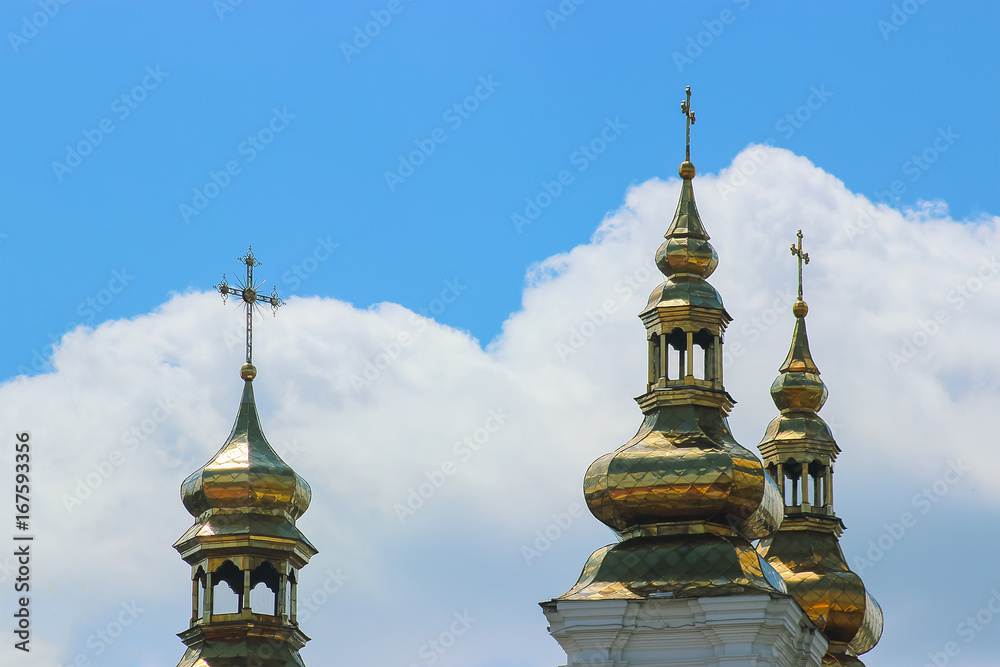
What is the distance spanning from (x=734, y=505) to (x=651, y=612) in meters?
2.27

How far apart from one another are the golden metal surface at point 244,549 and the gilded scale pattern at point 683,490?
6.89 meters

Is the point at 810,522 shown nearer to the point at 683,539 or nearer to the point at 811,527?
the point at 811,527

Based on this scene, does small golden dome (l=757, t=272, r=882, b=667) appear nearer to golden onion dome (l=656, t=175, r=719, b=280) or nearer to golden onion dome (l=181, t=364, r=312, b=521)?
golden onion dome (l=656, t=175, r=719, b=280)

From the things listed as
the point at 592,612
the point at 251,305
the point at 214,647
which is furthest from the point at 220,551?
the point at 592,612

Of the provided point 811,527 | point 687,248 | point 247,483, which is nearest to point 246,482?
point 247,483

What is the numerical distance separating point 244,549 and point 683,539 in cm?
872

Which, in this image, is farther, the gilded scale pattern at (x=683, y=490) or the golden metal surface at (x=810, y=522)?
the golden metal surface at (x=810, y=522)

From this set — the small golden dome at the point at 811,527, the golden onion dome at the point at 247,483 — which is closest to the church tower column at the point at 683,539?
the small golden dome at the point at 811,527

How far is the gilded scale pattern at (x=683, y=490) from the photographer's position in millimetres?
42406

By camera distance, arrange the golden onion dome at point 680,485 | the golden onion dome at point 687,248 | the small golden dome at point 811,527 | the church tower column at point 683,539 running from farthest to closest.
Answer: the small golden dome at point 811,527 → the golden onion dome at point 687,248 → the golden onion dome at point 680,485 → the church tower column at point 683,539

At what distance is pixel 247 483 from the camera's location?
48562 millimetres

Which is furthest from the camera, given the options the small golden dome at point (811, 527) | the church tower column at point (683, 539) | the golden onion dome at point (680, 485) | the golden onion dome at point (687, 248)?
the small golden dome at point (811, 527)

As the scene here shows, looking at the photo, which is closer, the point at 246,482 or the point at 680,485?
the point at 680,485

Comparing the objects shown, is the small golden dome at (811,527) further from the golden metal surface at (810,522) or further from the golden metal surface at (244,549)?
the golden metal surface at (244,549)
